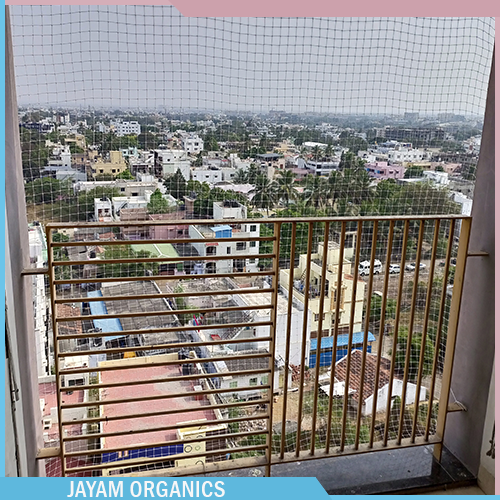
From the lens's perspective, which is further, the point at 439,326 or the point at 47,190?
the point at 439,326

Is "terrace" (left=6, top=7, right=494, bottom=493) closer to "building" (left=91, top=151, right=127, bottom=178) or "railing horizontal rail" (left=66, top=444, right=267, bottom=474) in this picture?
"railing horizontal rail" (left=66, top=444, right=267, bottom=474)

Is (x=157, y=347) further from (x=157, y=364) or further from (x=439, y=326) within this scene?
(x=439, y=326)

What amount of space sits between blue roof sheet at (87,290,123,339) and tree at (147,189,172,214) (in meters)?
0.43

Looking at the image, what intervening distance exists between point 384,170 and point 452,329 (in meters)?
0.85

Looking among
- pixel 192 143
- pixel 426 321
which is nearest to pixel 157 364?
pixel 192 143

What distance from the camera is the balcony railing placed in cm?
227

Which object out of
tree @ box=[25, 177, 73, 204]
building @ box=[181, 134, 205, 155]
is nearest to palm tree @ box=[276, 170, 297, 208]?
building @ box=[181, 134, 205, 155]

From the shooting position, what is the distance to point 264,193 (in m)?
2.35

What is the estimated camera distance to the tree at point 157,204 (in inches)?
87.9

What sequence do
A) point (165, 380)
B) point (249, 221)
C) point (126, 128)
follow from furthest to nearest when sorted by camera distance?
point (165, 380), point (249, 221), point (126, 128)

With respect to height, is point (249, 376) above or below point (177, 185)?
below

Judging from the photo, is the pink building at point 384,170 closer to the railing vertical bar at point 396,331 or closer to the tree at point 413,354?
the railing vertical bar at point 396,331

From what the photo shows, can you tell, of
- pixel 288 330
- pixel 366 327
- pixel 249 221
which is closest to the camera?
pixel 249 221

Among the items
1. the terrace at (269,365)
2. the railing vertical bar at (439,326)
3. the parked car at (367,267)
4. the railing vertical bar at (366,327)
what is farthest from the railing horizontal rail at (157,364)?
the railing vertical bar at (439,326)
